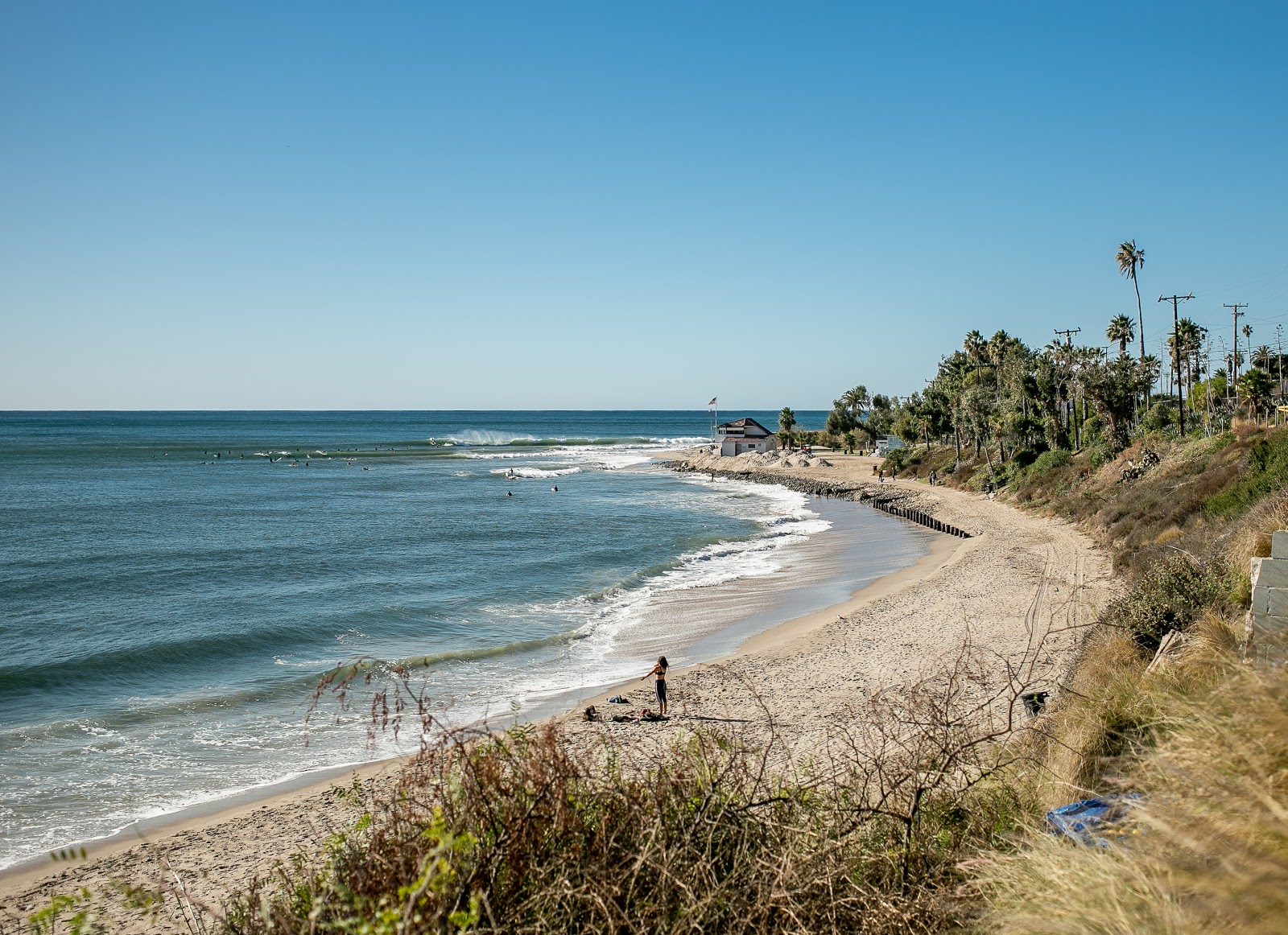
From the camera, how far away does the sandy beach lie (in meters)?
11.2

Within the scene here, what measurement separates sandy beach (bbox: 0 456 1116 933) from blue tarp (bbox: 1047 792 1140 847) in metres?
2.05

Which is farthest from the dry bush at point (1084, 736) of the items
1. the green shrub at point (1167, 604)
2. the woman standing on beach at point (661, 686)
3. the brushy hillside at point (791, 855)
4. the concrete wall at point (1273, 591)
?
the woman standing on beach at point (661, 686)

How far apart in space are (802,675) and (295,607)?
17452 mm

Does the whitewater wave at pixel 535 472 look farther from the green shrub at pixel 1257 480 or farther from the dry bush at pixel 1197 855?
the dry bush at pixel 1197 855

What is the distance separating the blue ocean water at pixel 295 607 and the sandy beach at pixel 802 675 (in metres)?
1.29

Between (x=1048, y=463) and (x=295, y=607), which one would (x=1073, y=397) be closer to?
(x=1048, y=463)

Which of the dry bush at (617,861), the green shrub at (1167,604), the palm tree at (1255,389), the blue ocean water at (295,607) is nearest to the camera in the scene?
the dry bush at (617,861)

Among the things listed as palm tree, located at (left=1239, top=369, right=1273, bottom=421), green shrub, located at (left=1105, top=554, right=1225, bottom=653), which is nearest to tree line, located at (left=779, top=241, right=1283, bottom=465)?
palm tree, located at (left=1239, top=369, right=1273, bottom=421)

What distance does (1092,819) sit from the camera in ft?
18.4

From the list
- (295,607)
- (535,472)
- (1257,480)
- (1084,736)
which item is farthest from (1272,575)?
Result: (535,472)

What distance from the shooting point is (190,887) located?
10648 millimetres

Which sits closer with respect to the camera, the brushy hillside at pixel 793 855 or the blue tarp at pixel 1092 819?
the brushy hillside at pixel 793 855

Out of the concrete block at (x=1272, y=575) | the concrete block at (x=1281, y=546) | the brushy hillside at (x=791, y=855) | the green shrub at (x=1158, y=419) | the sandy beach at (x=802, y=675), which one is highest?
the green shrub at (x=1158, y=419)

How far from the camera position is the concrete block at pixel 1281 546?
9023 millimetres
